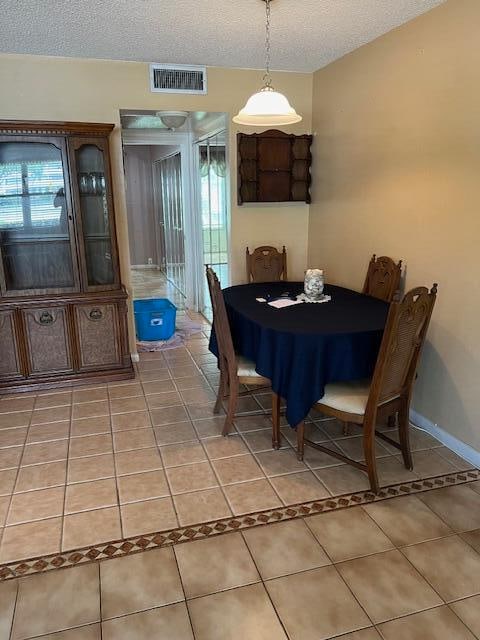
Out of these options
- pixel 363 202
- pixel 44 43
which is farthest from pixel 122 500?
pixel 44 43

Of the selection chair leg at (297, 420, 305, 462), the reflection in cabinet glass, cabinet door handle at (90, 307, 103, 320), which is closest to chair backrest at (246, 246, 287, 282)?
the reflection in cabinet glass

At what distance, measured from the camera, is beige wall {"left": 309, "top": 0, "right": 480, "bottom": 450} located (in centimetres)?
250

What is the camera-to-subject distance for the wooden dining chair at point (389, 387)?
6.95 ft

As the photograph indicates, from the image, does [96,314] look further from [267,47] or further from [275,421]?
[267,47]

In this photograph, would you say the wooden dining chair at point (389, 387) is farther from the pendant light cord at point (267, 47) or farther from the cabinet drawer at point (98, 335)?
the cabinet drawer at point (98, 335)

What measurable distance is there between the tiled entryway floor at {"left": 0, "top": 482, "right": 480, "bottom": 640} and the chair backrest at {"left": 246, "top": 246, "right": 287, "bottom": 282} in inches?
92.4

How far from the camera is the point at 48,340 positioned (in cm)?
355

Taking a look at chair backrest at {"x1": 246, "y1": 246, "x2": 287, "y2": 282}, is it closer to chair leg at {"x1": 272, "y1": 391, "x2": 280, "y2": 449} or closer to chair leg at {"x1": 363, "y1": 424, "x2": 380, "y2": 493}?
chair leg at {"x1": 272, "y1": 391, "x2": 280, "y2": 449}

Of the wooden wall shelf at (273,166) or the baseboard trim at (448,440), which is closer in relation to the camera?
the baseboard trim at (448,440)

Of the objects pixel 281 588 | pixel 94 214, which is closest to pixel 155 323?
pixel 94 214

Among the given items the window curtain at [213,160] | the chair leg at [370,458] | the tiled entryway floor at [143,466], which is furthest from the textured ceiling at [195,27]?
the tiled entryway floor at [143,466]

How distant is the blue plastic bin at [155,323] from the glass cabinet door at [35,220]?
114 centimetres

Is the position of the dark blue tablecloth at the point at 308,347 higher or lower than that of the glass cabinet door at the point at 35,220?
lower

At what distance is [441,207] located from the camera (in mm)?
Answer: 2693
